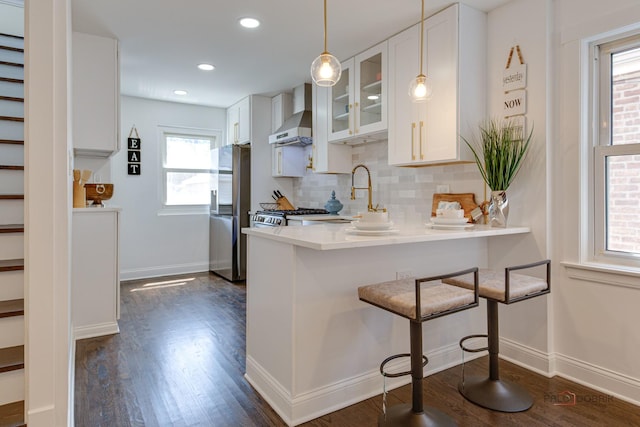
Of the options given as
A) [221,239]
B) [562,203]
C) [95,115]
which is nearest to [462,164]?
[562,203]

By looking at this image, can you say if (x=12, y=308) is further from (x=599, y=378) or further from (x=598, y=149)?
(x=598, y=149)

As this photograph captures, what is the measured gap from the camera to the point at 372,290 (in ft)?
6.16

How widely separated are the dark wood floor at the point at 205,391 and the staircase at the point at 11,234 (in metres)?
0.39

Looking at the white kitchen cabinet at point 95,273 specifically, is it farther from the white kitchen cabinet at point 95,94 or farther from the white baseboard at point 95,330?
the white kitchen cabinet at point 95,94

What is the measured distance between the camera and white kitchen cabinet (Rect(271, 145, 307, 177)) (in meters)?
4.97

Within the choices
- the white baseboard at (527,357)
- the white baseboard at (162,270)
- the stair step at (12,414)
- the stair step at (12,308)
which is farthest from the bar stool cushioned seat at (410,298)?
the white baseboard at (162,270)

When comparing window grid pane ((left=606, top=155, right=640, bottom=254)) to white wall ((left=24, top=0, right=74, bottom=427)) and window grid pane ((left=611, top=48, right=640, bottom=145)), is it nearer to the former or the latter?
window grid pane ((left=611, top=48, right=640, bottom=145))

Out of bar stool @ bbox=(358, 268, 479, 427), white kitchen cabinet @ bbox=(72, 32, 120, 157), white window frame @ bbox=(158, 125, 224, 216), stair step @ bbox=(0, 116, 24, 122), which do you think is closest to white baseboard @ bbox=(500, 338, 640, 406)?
bar stool @ bbox=(358, 268, 479, 427)

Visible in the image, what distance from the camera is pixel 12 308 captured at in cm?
195

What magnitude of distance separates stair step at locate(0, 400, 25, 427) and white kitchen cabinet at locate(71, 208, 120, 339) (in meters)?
1.31

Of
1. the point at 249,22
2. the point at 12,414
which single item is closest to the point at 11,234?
the point at 12,414

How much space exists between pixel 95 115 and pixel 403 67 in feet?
8.51

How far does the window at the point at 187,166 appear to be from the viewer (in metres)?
5.45

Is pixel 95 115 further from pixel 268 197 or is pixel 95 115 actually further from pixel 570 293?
pixel 570 293
